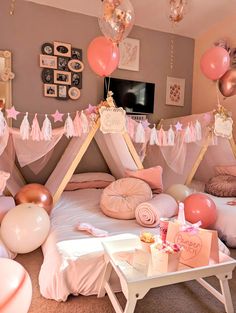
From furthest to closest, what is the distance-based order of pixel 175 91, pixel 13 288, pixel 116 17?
pixel 175 91, pixel 116 17, pixel 13 288

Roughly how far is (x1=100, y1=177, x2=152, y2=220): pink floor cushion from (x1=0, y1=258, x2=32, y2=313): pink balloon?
43.3 inches

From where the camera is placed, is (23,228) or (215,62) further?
(215,62)

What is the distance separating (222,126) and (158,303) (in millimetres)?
2041

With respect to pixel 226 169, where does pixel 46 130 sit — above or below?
above

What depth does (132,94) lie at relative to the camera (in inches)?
148

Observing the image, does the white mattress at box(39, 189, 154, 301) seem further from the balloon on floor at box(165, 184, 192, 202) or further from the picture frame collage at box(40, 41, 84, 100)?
the picture frame collage at box(40, 41, 84, 100)

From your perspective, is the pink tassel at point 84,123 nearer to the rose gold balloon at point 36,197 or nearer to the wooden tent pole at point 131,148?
the wooden tent pole at point 131,148

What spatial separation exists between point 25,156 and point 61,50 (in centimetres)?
174

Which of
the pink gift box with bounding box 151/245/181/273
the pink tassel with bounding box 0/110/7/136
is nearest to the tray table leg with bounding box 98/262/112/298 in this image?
the pink gift box with bounding box 151/245/181/273

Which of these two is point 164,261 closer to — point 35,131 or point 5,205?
point 5,205

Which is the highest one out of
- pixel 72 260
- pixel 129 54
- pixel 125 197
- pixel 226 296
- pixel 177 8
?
pixel 129 54

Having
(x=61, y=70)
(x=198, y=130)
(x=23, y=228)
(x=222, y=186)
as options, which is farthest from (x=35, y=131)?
(x=222, y=186)

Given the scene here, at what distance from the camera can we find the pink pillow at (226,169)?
2.99 metres

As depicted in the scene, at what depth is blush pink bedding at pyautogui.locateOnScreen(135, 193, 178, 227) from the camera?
2080 millimetres
